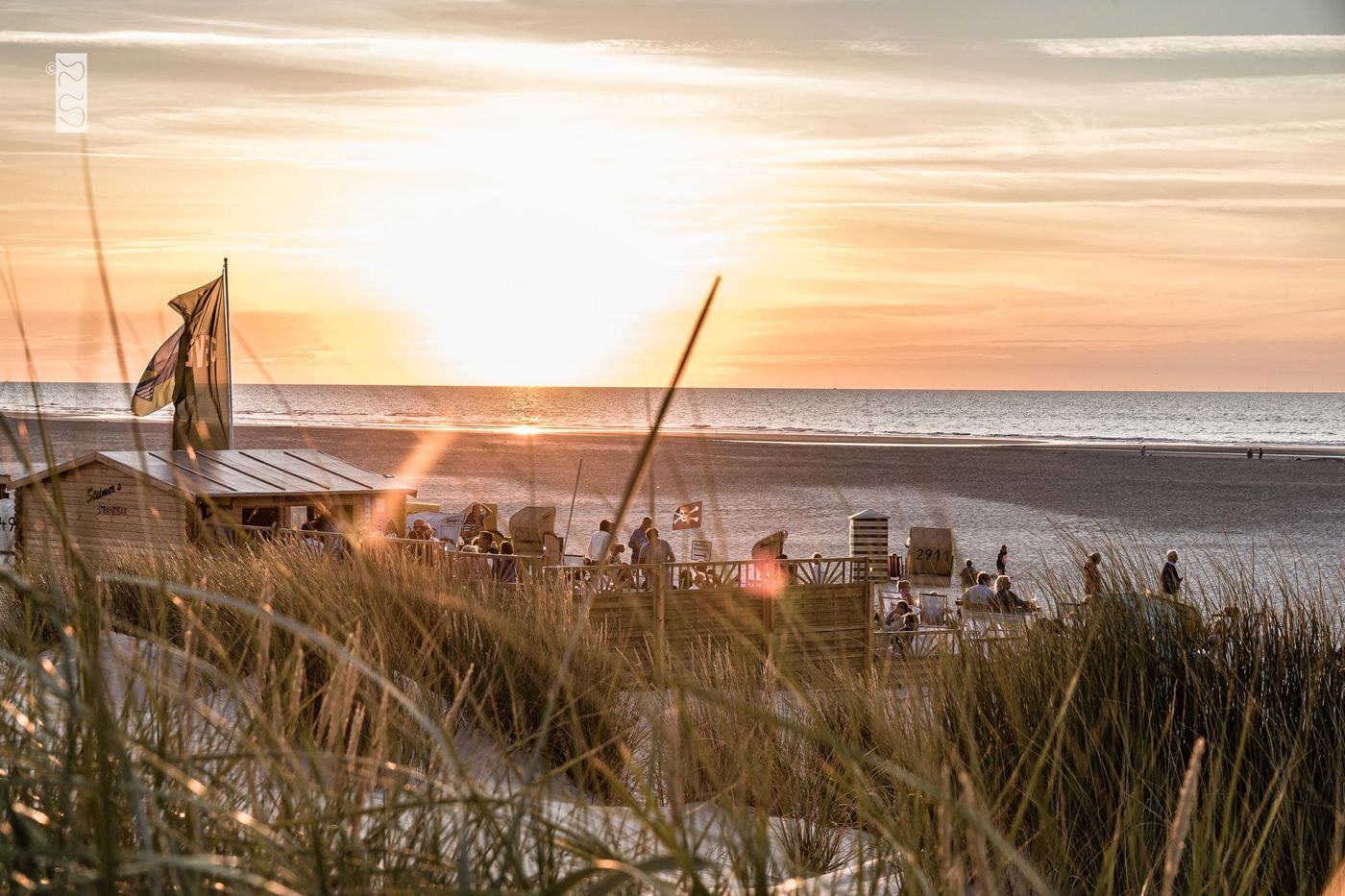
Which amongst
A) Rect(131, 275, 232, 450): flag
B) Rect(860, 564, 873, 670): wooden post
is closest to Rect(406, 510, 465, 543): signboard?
Rect(131, 275, 232, 450): flag

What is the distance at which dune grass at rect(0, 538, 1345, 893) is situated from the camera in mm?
1588

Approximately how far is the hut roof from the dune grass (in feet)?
30.9

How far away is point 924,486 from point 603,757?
1790 inches

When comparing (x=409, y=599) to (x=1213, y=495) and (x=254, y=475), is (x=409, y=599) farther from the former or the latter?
(x=1213, y=495)

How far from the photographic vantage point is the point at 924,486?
49.2 m

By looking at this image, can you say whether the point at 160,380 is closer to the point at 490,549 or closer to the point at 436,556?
the point at 490,549

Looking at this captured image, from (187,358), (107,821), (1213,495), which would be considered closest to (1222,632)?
(107,821)

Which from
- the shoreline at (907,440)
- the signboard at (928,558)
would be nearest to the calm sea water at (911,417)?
the shoreline at (907,440)

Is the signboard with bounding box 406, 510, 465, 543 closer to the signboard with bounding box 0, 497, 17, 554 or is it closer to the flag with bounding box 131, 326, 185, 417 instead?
the flag with bounding box 131, 326, 185, 417

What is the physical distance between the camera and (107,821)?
1355 millimetres

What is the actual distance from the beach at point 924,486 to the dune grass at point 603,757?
1.23m

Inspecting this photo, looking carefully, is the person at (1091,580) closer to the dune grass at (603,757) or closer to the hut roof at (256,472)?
the dune grass at (603,757)

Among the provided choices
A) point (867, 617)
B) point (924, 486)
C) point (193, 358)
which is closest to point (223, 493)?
point (193, 358)

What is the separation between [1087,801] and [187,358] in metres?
20.0
